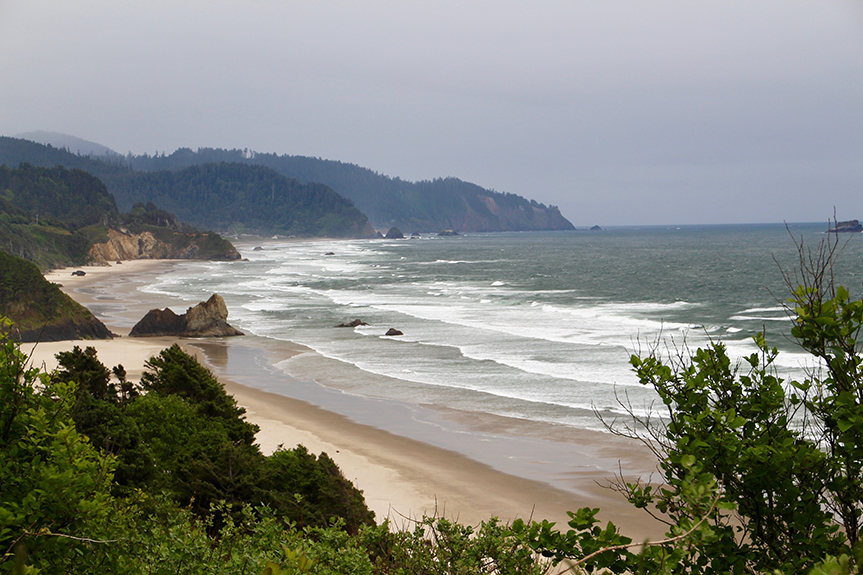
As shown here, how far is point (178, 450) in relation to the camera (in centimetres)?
1195

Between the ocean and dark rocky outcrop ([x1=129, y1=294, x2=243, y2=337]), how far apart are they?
227cm

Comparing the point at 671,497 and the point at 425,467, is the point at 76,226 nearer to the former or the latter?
the point at 425,467

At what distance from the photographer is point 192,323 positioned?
116ft

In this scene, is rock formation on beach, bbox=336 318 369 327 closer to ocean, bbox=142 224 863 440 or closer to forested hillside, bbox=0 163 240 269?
ocean, bbox=142 224 863 440

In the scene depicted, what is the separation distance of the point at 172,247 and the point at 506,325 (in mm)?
100181

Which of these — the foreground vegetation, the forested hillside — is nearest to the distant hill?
the foreground vegetation

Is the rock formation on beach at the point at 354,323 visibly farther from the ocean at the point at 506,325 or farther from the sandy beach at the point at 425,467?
the sandy beach at the point at 425,467

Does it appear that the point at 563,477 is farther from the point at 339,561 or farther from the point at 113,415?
the point at 339,561

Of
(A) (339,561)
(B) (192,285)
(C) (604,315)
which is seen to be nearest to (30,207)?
(B) (192,285)

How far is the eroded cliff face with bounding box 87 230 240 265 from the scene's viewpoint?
109438mm

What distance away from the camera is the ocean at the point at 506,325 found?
74.2 ft

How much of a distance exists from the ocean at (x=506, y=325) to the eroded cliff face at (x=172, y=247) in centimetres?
3401

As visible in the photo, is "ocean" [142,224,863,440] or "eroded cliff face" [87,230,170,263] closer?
"ocean" [142,224,863,440]

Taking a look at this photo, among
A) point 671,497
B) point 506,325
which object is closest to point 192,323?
point 506,325
